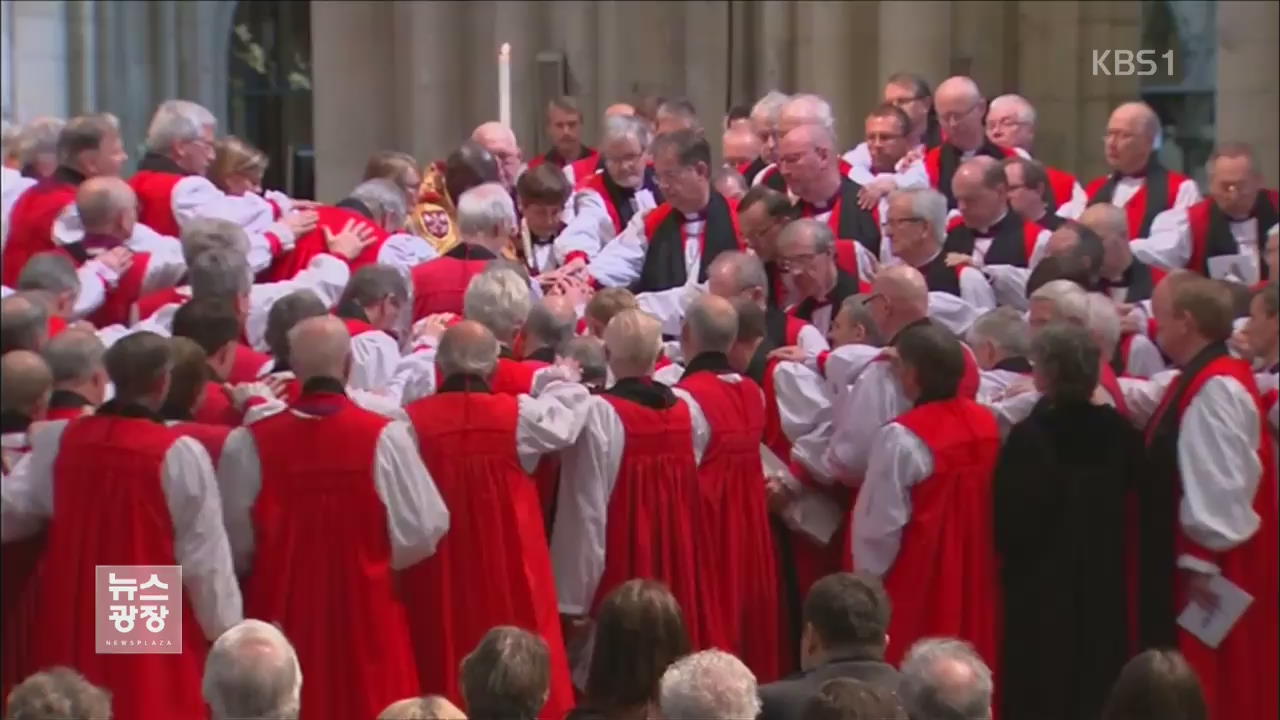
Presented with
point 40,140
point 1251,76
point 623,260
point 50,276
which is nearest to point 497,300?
point 50,276

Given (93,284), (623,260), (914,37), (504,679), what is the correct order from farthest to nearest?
(914,37) → (623,260) → (93,284) → (504,679)

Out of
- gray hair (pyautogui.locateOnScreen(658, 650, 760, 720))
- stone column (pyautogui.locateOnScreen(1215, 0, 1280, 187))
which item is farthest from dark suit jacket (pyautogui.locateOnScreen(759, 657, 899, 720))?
stone column (pyautogui.locateOnScreen(1215, 0, 1280, 187))

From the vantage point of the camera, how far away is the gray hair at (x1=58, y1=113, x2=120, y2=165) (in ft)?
33.3

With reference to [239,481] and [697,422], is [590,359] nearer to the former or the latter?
[697,422]

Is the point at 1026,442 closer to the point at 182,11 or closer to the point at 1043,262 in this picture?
the point at 1043,262

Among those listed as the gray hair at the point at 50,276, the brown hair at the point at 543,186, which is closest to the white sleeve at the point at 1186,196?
the brown hair at the point at 543,186

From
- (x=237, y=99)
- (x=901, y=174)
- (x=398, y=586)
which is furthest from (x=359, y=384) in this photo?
(x=237, y=99)

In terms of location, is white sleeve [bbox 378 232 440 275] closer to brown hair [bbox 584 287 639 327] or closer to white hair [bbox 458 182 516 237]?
white hair [bbox 458 182 516 237]

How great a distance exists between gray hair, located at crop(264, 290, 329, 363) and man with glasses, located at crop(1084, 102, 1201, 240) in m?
3.97

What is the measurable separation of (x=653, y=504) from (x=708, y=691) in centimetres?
257

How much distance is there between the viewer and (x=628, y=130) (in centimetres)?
1066

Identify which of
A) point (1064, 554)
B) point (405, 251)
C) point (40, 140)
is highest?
point (40, 140)

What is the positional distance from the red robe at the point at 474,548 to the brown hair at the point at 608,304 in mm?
849

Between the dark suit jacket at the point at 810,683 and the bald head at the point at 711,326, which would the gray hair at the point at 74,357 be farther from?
the dark suit jacket at the point at 810,683
